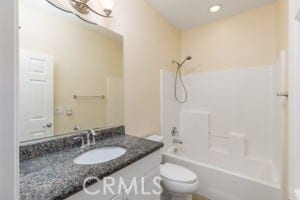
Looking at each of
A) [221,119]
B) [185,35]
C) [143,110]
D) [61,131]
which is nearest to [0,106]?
[61,131]

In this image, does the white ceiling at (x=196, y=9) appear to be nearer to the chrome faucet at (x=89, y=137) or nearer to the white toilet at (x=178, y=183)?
the chrome faucet at (x=89, y=137)

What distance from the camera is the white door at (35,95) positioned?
1.02 m

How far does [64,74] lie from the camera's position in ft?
4.18

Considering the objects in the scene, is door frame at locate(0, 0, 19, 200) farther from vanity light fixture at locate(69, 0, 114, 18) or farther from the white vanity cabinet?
vanity light fixture at locate(69, 0, 114, 18)

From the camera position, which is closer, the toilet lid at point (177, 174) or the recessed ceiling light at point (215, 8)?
the toilet lid at point (177, 174)

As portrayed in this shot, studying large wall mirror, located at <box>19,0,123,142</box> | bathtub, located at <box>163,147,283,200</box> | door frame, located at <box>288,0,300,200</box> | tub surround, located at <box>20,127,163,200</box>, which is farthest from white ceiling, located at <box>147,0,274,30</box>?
bathtub, located at <box>163,147,283,200</box>

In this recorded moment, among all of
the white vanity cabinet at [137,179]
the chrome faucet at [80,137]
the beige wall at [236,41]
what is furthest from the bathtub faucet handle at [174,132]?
the chrome faucet at [80,137]

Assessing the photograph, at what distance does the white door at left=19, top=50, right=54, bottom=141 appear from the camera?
1.02 m

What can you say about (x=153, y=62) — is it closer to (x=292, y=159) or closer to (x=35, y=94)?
(x=35, y=94)

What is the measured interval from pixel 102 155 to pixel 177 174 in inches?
30.1

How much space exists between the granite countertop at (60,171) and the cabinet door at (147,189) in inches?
8.0

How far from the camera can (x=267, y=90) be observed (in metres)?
1.98

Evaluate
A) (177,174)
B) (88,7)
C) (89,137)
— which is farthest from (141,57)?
(177,174)

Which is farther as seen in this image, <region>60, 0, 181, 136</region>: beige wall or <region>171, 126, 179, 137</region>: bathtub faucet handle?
<region>171, 126, 179, 137</region>: bathtub faucet handle
